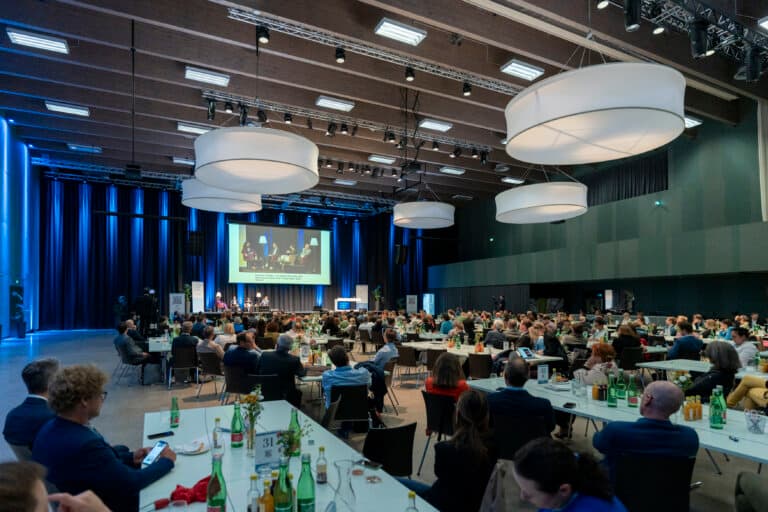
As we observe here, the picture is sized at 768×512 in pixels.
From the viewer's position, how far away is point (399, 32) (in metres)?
8.06

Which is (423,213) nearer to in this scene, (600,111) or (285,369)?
(285,369)


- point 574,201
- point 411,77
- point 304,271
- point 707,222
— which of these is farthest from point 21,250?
point 707,222

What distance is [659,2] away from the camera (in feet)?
24.7

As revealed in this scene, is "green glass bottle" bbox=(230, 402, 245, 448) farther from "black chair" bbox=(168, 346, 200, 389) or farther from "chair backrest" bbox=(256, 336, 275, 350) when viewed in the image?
"chair backrest" bbox=(256, 336, 275, 350)

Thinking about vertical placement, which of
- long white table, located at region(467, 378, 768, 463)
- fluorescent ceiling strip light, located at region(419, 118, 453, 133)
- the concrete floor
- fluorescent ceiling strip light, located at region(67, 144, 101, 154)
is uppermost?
fluorescent ceiling strip light, located at region(67, 144, 101, 154)

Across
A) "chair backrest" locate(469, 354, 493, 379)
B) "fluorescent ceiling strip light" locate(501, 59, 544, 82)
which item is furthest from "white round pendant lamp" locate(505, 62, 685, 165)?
"fluorescent ceiling strip light" locate(501, 59, 544, 82)

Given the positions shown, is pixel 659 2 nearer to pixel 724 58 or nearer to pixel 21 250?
pixel 724 58

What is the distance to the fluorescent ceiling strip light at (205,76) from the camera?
31.1 ft

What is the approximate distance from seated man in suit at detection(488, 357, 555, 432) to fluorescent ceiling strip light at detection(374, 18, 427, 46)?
619 cm

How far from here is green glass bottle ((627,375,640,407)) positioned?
13.8 ft

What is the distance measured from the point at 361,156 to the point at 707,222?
36.3 ft

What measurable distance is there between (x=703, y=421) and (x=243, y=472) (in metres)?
3.41

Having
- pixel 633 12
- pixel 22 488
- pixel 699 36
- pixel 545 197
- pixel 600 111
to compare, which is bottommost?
pixel 22 488

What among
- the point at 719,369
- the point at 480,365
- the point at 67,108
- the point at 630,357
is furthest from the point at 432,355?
the point at 67,108
